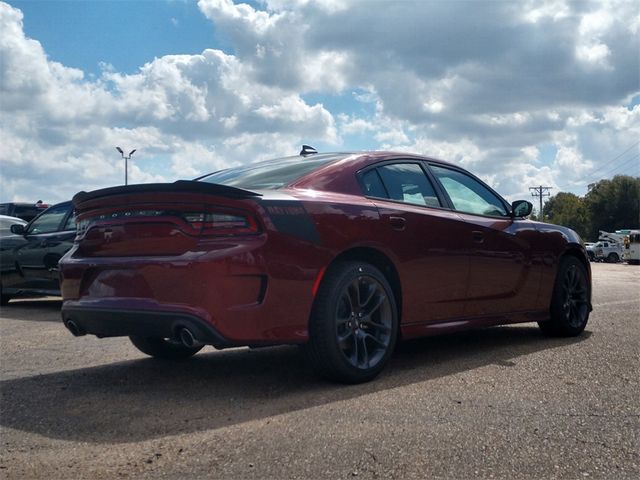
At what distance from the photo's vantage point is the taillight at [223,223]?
3.65 m

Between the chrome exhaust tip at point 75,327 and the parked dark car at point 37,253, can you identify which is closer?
the chrome exhaust tip at point 75,327

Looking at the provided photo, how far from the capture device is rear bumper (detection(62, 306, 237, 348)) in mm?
3531

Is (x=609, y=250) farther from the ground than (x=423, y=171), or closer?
closer

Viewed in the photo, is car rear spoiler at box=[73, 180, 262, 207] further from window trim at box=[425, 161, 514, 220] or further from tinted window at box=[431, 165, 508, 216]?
tinted window at box=[431, 165, 508, 216]

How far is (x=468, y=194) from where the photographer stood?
217 inches

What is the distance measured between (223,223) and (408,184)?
1.70 meters

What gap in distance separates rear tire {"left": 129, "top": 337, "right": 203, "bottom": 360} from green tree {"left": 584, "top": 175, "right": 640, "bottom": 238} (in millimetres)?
83675

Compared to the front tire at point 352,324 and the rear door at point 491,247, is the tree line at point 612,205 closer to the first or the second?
the rear door at point 491,247

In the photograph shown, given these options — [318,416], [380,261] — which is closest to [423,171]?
[380,261]

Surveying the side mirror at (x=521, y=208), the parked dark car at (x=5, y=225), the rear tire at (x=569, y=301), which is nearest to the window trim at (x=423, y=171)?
the side mirror at (x=521, y=208)

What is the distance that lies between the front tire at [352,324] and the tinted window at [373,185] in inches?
21.3

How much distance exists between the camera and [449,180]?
17.5 feet

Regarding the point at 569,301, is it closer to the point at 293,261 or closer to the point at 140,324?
the point at 293,261

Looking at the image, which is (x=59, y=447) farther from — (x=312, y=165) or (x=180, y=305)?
(x=312, y=165)
